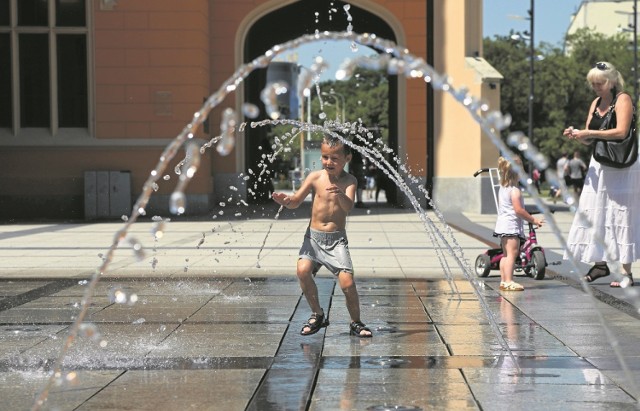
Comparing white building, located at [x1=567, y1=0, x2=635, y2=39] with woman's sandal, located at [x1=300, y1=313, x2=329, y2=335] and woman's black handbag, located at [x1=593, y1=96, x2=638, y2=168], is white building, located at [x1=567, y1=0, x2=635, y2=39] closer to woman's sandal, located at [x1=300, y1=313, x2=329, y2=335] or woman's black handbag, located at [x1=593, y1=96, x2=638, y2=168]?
woman's black handbag, located at [x1=593, y1=96, x2=638, y2=168]

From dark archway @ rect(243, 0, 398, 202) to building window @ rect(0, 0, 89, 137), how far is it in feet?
19.1

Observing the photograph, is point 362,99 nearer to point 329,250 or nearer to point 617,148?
point 617,148

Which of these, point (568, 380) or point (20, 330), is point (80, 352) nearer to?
point (20, 330)

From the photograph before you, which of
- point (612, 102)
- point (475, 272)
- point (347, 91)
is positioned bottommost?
point (475, 272)

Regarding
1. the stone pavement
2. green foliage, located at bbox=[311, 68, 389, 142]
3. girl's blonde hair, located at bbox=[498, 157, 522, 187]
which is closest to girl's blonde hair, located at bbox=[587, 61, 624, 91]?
girl's blonde hair, located at bbox=[498, 157, 522, 187]

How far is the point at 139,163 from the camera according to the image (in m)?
23.5

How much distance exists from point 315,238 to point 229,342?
3.24 feet

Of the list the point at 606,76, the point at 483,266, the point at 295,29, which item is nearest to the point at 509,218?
the point at 483,266

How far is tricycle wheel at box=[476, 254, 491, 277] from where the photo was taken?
10.7 m

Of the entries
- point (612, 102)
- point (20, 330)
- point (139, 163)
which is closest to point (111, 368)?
point (20, 330)

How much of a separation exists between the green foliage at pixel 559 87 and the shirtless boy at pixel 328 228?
64535 millimetres

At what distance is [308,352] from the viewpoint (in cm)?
632

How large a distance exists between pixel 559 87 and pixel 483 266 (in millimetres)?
64800

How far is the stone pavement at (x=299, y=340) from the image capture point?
5105 millimetres
